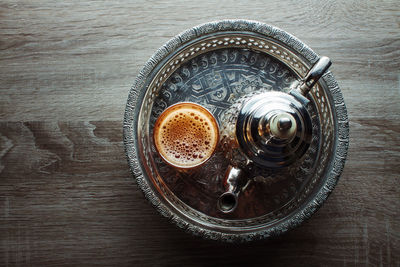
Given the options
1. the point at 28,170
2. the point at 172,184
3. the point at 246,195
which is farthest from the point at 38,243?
the point at 246,195

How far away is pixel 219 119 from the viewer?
962 millimetres

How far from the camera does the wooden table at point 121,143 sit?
106cm

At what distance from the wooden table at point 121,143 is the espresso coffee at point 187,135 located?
0.23 metres

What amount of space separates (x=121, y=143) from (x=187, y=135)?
27 centimetres

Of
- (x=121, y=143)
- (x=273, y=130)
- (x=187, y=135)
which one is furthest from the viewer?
(x=121, y=143)

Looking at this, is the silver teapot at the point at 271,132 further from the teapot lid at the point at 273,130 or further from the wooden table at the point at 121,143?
the wooden table at the point at 121,143

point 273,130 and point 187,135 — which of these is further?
point 187,135

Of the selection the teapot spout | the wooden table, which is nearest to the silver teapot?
the teapot spout

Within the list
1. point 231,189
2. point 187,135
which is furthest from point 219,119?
point 231,189

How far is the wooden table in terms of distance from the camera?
106 centimetres

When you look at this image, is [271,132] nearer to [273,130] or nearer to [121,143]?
[273,130]

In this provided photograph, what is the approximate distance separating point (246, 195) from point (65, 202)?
0.61 metres

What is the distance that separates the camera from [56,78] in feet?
3.54

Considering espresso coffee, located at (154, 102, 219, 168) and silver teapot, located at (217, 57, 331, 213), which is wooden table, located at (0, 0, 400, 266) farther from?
silver teapot, located at (217, 57, 331, 213)
